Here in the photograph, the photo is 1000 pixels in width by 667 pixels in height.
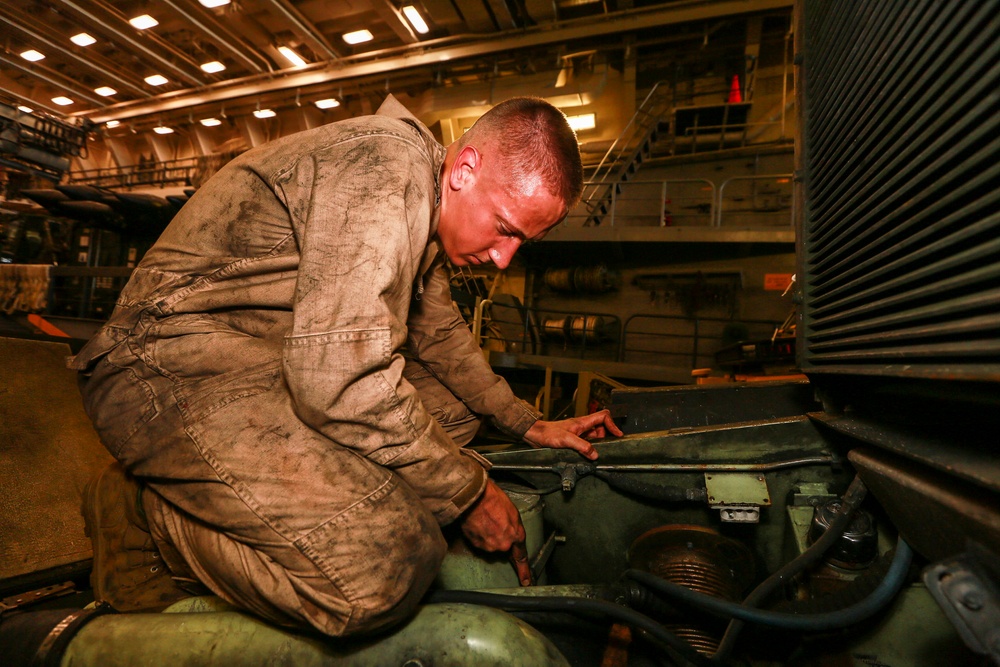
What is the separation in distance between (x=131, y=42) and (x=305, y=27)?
396 cm

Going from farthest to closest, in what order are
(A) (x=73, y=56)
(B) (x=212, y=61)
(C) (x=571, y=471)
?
(B) (x=212, y=61) < (A) (x=73, y=56) < (C) (x=571, y=471)

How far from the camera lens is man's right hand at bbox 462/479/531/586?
4.35ft

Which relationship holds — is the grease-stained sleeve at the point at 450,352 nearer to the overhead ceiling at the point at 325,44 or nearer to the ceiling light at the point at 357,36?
the overhead ceiling at the point at 325,44

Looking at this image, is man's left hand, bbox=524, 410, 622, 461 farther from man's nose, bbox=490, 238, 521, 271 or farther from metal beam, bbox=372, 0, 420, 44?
metal beam, bbox=372, 0, 420, 44

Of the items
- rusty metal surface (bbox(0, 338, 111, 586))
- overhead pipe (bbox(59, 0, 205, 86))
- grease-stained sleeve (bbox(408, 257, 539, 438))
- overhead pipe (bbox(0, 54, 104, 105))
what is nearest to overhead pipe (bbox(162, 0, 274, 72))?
overhead pipe (bbox(59, 0, 205, 86))

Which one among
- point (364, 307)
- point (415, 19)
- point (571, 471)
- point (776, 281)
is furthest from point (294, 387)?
point (415, 19)

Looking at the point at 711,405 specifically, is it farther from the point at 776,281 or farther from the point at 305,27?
the point at 305,27

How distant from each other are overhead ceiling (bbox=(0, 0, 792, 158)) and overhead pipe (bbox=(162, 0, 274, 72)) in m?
0.02

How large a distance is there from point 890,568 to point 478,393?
1444mm

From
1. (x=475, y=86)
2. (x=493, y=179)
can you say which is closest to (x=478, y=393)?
(x=493, y=179)

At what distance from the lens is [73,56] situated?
36.7 ft

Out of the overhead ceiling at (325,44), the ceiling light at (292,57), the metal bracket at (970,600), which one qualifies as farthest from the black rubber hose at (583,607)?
the ceiling light at (292,57)

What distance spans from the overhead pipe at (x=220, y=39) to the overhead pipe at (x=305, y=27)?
5.48 feet

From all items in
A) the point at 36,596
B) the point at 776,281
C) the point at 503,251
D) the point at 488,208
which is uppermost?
the point at 776,281
